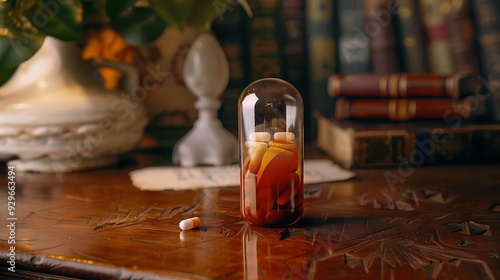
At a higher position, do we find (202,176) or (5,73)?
(5,73)

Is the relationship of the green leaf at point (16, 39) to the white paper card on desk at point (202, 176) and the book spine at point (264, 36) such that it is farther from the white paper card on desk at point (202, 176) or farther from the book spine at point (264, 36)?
the book spine at point (264, 36)

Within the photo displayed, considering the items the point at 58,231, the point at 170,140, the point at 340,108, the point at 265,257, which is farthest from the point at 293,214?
the point at 170,140

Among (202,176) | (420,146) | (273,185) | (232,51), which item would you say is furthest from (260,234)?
(232,51)

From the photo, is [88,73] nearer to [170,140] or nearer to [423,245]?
[170,140]

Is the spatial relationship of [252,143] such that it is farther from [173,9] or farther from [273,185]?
[173,9]

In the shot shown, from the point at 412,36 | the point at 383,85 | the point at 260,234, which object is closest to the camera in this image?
the point at 260,234

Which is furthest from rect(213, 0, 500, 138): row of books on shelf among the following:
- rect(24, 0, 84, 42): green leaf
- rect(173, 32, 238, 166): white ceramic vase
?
rect(24, 0, 84, 42): green leaf

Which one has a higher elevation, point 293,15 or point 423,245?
point 293,15
